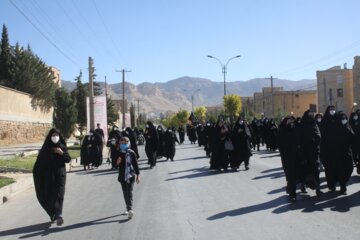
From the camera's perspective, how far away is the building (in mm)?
79438

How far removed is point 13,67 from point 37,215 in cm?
5001

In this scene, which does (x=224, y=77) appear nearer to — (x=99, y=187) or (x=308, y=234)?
(x=99, y=187)

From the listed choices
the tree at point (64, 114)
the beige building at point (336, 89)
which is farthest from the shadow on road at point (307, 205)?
the beige building at point (336, 89)

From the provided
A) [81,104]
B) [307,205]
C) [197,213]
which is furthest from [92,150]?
[81,104]

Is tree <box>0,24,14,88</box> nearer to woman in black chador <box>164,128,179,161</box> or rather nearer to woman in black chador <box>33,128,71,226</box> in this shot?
woman in black chador <box>164,128,179,161</box>

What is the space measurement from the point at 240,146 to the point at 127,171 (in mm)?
7845

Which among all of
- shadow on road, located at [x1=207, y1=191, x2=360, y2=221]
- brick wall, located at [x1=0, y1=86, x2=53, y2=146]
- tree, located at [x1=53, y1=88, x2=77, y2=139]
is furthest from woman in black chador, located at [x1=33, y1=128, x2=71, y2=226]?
brick wall, located at [x1=0, y1=86, x2=53, y2=146]

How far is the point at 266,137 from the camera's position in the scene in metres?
25.8

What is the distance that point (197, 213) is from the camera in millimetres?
9062

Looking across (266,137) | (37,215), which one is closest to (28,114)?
(266,137)

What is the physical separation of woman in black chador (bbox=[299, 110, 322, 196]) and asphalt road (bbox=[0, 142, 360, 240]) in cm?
41

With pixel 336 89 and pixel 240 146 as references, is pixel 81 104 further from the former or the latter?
pixel 336 89

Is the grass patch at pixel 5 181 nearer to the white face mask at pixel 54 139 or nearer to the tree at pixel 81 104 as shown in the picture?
the white face mask at pixel 54 139

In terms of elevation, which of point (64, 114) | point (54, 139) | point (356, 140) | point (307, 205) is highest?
point (64, 114)
